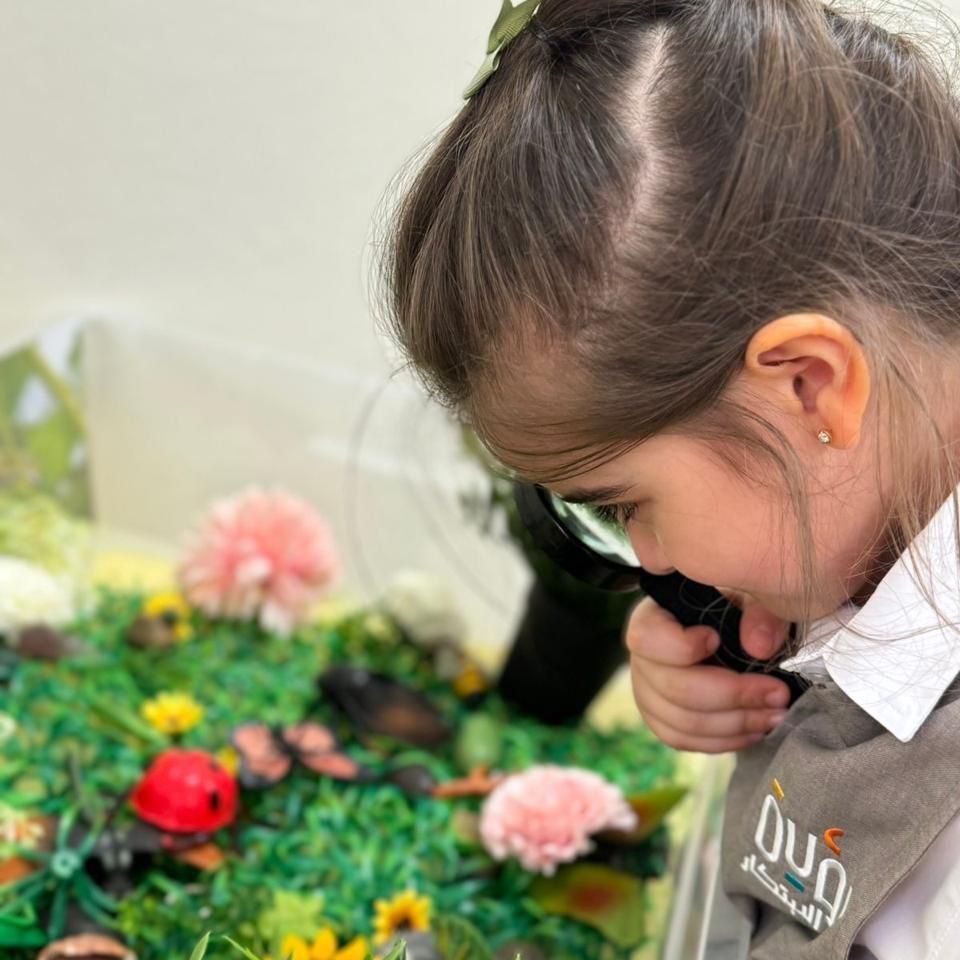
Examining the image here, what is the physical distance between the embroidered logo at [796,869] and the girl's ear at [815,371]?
19 centimetres

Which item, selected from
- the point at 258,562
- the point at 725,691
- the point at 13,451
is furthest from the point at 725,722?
the point at 13,451

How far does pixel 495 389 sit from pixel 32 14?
744mm

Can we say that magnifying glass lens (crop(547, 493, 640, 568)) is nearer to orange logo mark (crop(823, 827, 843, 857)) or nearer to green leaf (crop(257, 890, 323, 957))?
orange logo mark (crop(823, 827, 843, 857))

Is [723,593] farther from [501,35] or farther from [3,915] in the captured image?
[3,915]

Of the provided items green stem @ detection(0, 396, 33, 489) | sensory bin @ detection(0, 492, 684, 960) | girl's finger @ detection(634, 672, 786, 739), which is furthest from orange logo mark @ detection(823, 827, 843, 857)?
green stem @ detection(0, 396, 33, 489)

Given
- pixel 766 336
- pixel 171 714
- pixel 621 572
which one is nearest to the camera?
pixel 766 336

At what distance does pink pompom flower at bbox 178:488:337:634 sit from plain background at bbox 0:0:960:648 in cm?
16

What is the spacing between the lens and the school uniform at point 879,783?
501mm

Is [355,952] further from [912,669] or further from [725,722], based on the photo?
[912,669]

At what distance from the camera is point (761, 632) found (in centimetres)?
63

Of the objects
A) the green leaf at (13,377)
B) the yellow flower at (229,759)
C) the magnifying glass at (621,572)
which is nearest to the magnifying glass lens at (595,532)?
the magnifying glass at (621,572)

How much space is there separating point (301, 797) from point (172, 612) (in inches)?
9.5

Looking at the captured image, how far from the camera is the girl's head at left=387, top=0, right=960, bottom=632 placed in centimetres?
46

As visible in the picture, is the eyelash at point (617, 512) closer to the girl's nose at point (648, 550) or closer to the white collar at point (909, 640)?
the girl's nose at point (648, 550)
